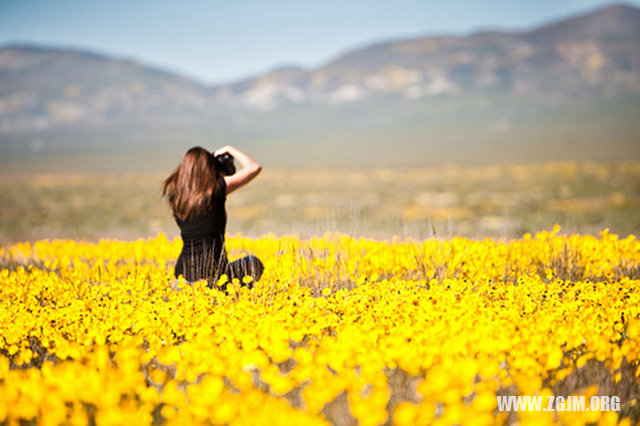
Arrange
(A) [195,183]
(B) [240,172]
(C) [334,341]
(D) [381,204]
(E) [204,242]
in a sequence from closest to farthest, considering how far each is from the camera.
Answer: (C) [334,341] → (A) [195,183] → (E) [204,242] → (B) [240,172] → (D) [381,204]

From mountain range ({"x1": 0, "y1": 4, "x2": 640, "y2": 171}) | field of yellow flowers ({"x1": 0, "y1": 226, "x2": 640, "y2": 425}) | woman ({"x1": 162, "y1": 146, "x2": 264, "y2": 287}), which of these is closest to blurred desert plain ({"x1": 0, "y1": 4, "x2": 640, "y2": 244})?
mountain range ({"x1": 0, "y1": 4, "x2": 640, "y2": 171})

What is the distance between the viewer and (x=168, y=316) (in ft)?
14.2

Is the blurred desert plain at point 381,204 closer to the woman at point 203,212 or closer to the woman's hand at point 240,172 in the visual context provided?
the woman's hand at point 240,172

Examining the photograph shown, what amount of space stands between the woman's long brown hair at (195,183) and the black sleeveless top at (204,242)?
8 cm

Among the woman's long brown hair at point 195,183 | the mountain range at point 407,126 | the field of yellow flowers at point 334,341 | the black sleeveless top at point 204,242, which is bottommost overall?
the field of yellow flowers at point 334,341

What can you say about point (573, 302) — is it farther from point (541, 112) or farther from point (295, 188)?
point (541, 112)

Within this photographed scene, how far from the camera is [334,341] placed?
3535mm

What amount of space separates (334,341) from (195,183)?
211 centimetres

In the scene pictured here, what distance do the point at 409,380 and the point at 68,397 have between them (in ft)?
5.62

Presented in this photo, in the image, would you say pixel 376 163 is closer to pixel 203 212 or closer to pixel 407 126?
pixel 407 126

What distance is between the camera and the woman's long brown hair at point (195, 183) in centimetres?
507

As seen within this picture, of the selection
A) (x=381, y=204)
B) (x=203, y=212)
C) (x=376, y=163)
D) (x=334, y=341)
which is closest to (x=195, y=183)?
(x=203, y=212)

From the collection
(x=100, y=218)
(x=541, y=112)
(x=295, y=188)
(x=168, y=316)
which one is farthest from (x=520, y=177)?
(x=541, y=112)

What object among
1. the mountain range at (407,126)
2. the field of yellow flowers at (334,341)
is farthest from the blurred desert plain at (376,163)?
the field of yellow flowers at (334,341)
